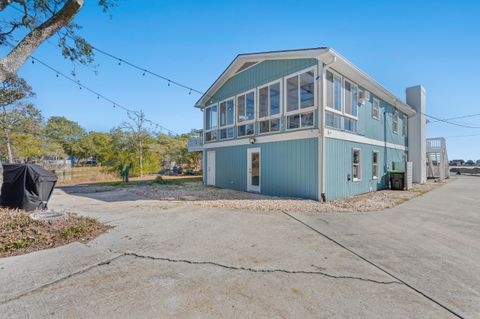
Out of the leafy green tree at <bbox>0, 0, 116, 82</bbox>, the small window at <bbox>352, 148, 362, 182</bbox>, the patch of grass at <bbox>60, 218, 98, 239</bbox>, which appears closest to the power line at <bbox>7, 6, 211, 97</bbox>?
the leafy green tree at <bbox>0, 0, 116, 82</bbox>

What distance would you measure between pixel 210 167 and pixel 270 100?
5881 millimetres

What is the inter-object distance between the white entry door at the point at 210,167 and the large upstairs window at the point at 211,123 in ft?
3.11

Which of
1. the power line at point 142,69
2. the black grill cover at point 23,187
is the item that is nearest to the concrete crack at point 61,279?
the black grill cover at point 23,187

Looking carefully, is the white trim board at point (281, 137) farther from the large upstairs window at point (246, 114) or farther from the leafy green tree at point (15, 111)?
the leafy green tree at point (15, 111)

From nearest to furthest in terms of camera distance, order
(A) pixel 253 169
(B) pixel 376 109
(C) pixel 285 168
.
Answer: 1. (C) pixel 285 168
2. (A) pixel 253 169
3. (B) pixel 376 109

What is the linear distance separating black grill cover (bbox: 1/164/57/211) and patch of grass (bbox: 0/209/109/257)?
1.10m

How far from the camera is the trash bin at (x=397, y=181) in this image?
465 inches

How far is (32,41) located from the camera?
457 centimetres

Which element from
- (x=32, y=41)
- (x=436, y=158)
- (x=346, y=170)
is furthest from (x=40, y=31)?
(x=436, y=158)

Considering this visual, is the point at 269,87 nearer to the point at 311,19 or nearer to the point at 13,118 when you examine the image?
the point at 311,19

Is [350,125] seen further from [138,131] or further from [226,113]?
[138,131]

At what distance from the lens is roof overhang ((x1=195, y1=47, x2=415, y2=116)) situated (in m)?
8.03

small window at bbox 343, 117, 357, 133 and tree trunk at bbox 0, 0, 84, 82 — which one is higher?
tree trunk at bbox 0, 0, 84, 82

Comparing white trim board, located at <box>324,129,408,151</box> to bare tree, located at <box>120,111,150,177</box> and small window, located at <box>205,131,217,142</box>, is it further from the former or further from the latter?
→ bare tree, located at <box>120,111,150,177</box>
